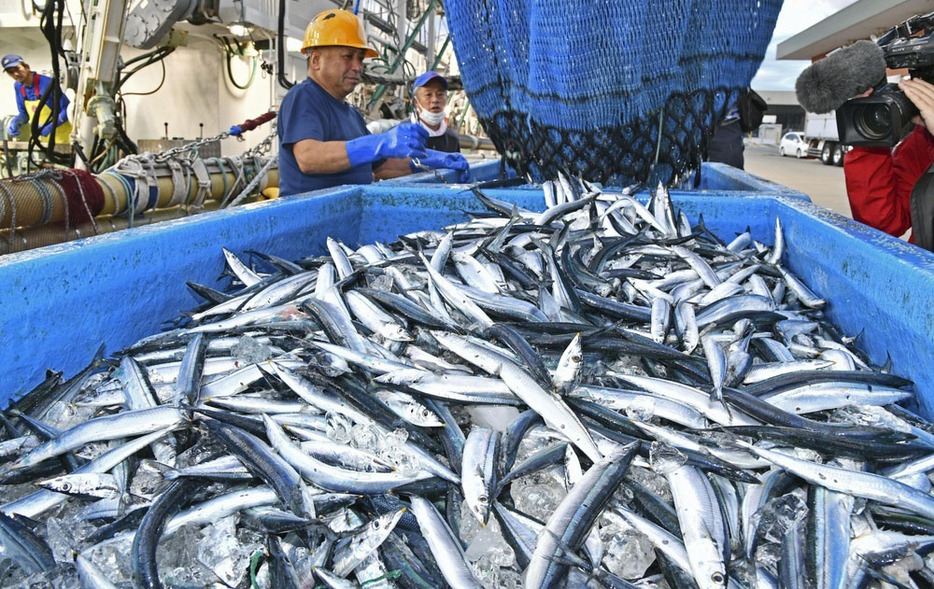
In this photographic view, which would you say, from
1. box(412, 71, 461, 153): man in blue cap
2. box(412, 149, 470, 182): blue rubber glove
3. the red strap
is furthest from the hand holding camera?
the red strap

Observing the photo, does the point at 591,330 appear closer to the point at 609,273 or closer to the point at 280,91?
the point at 609,273

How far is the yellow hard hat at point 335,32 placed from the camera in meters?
4.16

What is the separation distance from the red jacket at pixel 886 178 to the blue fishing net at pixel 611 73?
34.7 inches

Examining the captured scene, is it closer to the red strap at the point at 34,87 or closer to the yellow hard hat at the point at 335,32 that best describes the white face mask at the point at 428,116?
the yellow hard hat at the point at 335,32

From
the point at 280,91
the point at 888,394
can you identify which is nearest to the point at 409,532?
the point at 888,394

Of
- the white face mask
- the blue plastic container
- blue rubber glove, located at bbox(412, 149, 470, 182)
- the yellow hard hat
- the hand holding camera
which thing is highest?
the yellow hard hat

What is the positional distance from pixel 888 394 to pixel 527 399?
1034 mm

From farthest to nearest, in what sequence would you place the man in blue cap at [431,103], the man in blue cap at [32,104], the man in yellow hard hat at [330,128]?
the man in blue cap at [32,104], the man in blue cap at [431,103], the man in yellow hard hat at [330,128]

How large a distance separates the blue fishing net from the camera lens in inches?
32.0

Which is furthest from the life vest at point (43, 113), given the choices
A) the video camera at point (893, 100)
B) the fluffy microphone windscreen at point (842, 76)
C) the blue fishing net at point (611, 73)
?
the video camera at point (893, 100)

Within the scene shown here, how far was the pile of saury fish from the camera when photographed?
4.24 feet

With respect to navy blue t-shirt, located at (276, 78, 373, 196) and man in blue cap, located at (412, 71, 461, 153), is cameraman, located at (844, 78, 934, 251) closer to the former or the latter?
navy blue t-shirt, located at (276, 78, 373, 196)

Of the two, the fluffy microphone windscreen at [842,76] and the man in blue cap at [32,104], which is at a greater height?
the fluffy microphone windscreen at [842,76]

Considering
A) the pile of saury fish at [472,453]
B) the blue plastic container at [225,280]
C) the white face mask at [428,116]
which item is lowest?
the pile of saury fish at [472,453]
